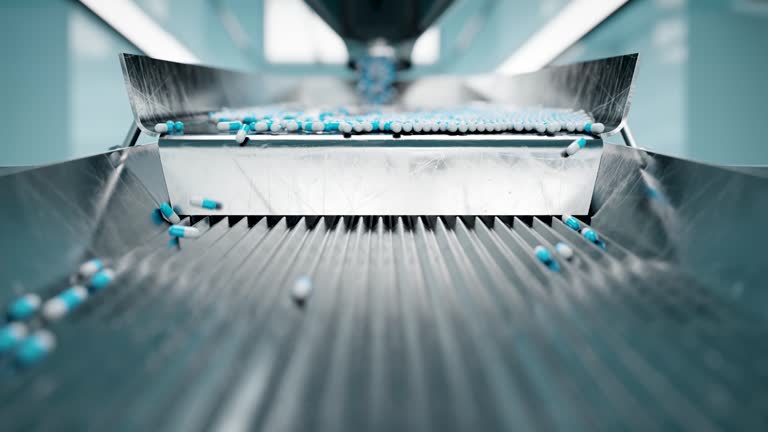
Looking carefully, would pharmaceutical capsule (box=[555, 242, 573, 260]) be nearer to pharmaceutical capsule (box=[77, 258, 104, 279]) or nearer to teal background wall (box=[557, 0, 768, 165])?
pharmaceutical capsule (box=[77, 258, 104, 279])

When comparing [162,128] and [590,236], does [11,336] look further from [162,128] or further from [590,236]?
[590,236]

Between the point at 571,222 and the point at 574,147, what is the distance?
0.75 feet

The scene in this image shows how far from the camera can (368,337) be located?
62 cm

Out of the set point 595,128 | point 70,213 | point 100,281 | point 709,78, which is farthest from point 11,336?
point 709,78

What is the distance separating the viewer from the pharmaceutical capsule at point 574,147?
1155mm

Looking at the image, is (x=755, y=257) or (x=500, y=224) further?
(x=500, y=224)

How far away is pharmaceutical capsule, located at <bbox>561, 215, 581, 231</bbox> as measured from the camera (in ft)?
3.55

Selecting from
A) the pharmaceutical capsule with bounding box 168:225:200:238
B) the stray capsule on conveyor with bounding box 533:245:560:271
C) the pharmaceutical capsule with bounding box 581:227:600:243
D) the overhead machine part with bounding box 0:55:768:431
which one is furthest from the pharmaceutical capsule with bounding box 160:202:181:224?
the pharmaceutical capsule with bounding box 581:227:600:243

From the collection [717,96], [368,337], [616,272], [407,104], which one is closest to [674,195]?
[616,272]

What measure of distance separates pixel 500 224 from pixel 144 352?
0.89 m

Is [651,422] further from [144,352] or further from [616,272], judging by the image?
[144,352]

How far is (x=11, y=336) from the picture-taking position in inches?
21.9

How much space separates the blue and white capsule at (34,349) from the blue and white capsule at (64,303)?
0.18ft

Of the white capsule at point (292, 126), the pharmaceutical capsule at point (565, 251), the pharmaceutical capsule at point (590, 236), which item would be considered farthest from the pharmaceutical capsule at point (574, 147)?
the white capsule at point (292, 126)
